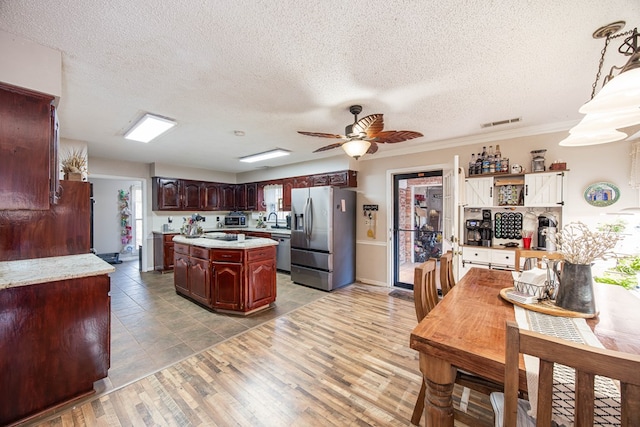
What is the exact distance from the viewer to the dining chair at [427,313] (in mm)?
1383

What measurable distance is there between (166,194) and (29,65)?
14.4ft

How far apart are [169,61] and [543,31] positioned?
248cm

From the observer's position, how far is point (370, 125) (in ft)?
7.36

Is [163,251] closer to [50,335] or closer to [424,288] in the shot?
[50,335]

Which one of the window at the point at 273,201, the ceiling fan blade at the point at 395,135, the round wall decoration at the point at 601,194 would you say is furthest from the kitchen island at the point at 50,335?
the round wall decoration at the point at 601,194

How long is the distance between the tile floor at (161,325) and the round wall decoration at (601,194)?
3666mm

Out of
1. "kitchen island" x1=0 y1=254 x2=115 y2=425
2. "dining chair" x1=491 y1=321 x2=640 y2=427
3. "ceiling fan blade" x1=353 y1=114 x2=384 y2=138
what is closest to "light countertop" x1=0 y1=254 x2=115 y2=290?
"kitchen island" x1=0 y1=254 x2=115 y2=425

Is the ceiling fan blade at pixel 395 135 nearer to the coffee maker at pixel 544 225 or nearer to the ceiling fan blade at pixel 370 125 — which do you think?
the ceiling fan blade at pixel 370 125

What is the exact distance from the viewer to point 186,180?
20.0ft

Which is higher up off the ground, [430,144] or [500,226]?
[430,144]

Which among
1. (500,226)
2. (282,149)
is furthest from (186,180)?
(500,226)

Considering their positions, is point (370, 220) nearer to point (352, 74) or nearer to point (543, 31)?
point (352, 74)

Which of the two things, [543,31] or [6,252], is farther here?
[6,252]

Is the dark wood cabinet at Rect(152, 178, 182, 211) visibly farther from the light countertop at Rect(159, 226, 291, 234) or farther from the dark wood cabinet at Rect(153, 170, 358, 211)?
the light countertop at Rect(159, 226, 291, 234)
